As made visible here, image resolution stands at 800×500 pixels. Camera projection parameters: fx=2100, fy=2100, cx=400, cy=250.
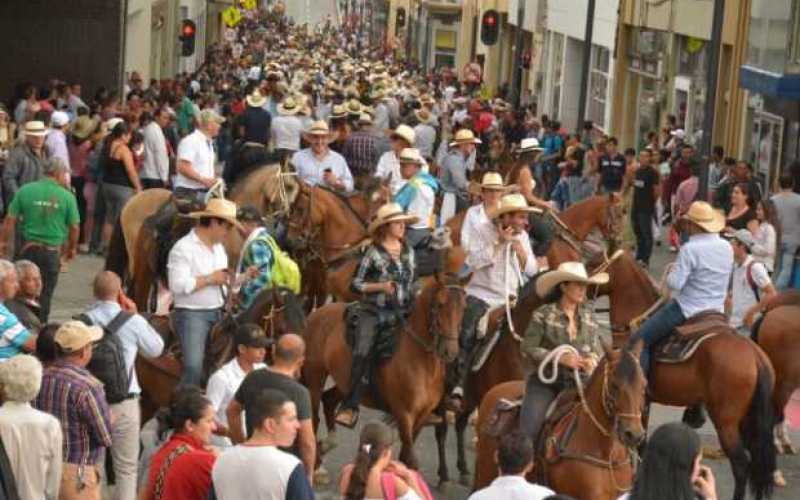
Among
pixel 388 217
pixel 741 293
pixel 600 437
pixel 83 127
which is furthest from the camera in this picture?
pixel 83 127

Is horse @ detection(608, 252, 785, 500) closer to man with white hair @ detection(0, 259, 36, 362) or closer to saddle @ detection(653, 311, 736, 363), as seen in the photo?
saddle @ detection(653, 311, 736, 363)

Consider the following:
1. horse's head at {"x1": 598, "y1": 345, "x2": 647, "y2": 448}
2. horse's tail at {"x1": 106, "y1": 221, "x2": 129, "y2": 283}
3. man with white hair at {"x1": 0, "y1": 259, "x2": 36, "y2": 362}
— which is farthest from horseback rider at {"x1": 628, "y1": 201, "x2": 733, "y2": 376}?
horse's tail at {"x1": 106, "y1": 221, "x2": 129, "y2": 283}

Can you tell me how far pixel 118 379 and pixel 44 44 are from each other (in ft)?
93.7

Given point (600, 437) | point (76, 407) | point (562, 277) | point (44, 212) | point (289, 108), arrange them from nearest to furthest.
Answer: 1. point (76, 407)
2. point (600, 437)
3. point (562, 277)
4. point (44, 212)
5. point (289, 108)

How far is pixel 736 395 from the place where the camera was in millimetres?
16000

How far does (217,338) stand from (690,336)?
3.84 metres

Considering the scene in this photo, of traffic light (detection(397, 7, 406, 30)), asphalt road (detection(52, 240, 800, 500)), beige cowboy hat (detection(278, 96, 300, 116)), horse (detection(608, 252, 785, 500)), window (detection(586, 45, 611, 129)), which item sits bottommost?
traffic light (detection(397, 7, 406, 30))

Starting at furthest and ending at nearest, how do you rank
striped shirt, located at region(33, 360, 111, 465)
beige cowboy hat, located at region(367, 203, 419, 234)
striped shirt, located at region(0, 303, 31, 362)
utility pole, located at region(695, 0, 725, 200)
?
utility pole, located at region(695, 0, 725, 200)
beige cowboy hat, located at region(367, 203, 419, 234)
striped shirt, located at region(0, 303, 31, 362)
striped shirt, located at region(33, 360, 111, 465)

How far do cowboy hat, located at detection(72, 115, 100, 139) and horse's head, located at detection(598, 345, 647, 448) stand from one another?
17242mm

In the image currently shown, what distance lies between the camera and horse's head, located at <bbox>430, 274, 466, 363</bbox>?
589 inches

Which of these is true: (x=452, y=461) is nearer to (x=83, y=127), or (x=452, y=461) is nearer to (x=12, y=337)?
(x=12, y=337)

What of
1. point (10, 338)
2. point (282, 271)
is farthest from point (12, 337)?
point (282, 271)

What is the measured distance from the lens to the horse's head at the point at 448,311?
14961 mm

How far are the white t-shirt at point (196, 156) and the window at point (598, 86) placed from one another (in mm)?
35814
